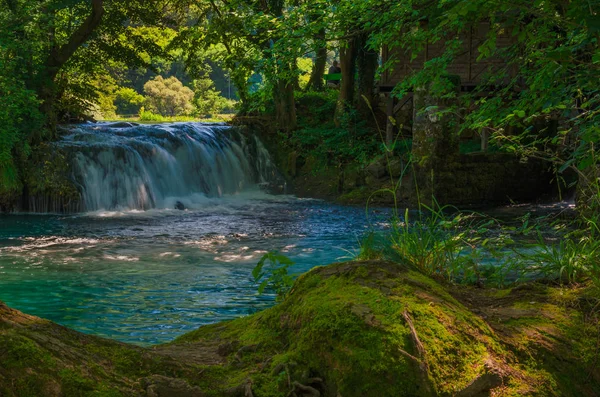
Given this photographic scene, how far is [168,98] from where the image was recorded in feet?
155

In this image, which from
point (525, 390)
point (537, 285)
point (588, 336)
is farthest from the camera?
point (537, 285)

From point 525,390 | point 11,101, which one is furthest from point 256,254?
point 525,390

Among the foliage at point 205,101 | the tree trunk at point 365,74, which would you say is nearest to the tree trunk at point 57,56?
the tree trunk at point 365,74

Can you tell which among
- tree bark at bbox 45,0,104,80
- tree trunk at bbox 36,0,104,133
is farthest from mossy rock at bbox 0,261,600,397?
tree bark at bbox 45,0,104,80

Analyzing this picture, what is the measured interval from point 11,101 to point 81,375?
13.0 m

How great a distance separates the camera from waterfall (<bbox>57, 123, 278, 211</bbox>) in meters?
17.3

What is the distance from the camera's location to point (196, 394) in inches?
106

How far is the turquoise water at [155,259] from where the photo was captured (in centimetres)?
763

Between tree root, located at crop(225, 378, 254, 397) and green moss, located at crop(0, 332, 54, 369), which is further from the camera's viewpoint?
tree root, located at crop(225, 378, 254, 397)

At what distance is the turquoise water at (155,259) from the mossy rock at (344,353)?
2927mm

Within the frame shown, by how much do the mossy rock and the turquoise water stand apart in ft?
9.60

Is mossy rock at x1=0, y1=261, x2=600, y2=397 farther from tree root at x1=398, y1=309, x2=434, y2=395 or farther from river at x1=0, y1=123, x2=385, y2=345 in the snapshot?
river at x1=0, y1=123, x2=385, y2=345

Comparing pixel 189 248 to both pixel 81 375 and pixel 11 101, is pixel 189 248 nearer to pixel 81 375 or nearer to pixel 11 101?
pixel 11 101

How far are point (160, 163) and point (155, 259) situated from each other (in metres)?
8.27
